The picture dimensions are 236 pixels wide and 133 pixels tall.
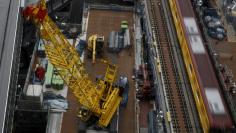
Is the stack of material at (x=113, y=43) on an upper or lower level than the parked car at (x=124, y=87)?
upper

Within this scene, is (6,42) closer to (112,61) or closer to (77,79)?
(77,79)

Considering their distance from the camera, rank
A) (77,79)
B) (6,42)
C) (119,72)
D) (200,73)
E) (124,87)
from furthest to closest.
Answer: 1. (119,72)
2. (124,87)
3. (6,42)
4. (200,73)
5. (77,79)

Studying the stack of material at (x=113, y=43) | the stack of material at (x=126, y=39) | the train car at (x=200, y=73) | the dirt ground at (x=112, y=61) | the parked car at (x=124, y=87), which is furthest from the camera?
the stack of material at (x=126, y=39)

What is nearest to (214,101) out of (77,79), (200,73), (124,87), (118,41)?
(200,73)

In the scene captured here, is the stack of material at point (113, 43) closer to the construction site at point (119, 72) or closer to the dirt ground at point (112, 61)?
the construction site at point (119, 72)

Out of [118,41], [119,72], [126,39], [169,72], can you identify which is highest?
[126,39]

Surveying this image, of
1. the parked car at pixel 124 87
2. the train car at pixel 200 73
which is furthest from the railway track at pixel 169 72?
the parked car at pixel 124 87

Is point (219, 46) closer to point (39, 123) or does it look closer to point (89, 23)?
point (89, 23)
